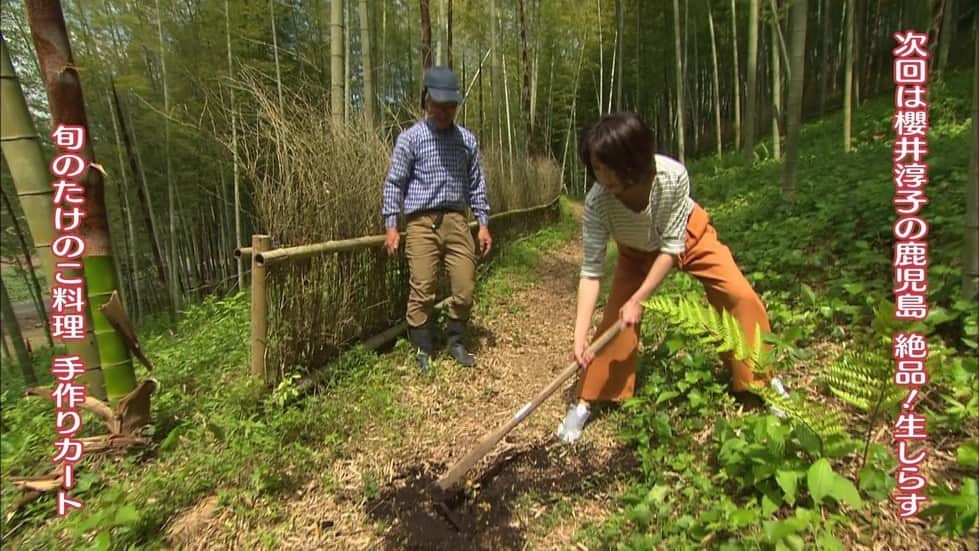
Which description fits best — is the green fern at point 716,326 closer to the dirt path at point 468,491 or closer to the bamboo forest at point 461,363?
the bamboo forest at point 461,363

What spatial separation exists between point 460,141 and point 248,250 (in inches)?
52.5

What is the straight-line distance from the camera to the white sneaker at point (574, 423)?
2.02 meters

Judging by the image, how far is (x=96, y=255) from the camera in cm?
173

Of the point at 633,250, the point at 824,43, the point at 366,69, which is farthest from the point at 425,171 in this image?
the point at 824,43

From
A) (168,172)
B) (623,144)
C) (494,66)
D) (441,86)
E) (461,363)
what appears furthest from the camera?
(494,66)

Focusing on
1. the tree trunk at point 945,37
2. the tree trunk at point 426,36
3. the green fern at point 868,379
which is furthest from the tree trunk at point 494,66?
the tree trunk at point 945,37

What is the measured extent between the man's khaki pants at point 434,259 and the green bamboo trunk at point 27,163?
155 centimetres

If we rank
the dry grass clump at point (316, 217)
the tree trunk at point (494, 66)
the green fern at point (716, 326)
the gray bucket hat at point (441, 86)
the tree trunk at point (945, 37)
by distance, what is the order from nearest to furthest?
the green fern at point (716, 326), the dry grass clump at point (316, 217), the gray bucket hat at point (441, 86), the tree trunk at point (494, 66), the tree trunk at point (945, 37)

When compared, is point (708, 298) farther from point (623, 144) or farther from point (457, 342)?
point (457, 342)

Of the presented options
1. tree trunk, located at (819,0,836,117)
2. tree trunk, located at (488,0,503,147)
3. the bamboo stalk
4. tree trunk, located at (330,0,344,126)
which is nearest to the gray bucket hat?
the bamboo stalk

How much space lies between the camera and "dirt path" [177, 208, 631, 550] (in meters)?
1.58

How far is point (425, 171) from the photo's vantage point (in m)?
2.69

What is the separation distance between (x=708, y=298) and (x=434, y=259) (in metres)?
1.49

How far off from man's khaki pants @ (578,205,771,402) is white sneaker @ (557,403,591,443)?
0.06 m
